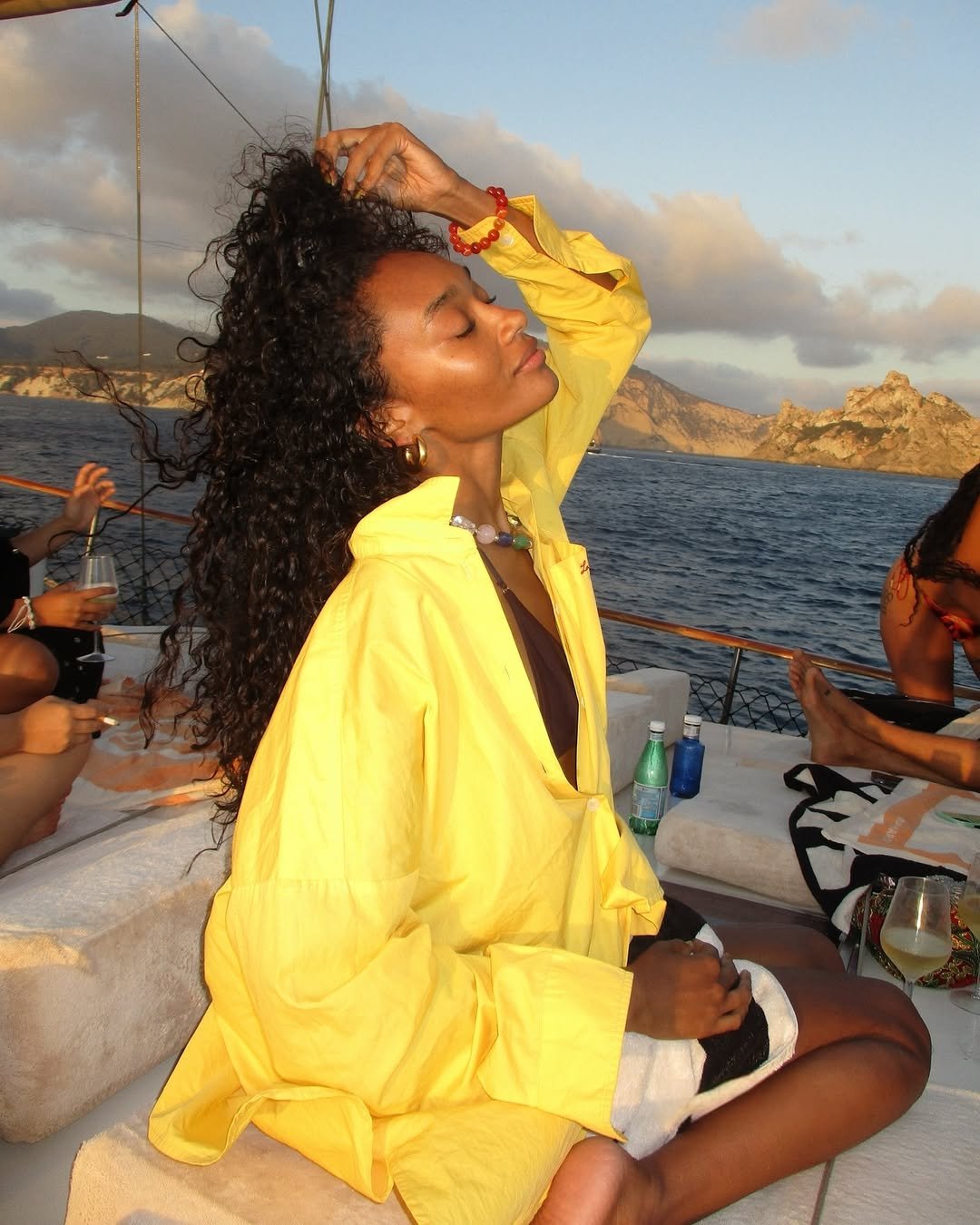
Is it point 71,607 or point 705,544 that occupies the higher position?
point 71,607

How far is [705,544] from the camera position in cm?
3991

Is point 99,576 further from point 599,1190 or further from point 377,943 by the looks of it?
point 599,1190

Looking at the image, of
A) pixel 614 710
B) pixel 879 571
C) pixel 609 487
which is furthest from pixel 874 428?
pixel 614 710

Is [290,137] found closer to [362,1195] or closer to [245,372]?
[245,372]

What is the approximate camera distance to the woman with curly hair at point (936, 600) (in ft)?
10.6

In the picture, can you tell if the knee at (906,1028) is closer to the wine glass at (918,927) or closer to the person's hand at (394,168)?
the wine glass at (918,927)

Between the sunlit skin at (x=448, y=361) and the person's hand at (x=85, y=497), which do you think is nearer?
the sunlit skin at (x=448, y=361)

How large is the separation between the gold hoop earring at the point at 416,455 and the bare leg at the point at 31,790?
1438 millimetres

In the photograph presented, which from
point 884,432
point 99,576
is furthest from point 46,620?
point 884,432

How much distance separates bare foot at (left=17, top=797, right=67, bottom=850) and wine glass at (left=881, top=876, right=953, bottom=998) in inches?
83.6

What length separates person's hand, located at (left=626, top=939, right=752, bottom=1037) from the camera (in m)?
1.41

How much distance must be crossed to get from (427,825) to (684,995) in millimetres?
470

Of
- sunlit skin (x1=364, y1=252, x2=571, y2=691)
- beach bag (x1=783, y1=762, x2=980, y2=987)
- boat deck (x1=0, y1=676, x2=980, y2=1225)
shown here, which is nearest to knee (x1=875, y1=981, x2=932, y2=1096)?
boat deck (x1=0, y1=676, x2=980, y2=1225)

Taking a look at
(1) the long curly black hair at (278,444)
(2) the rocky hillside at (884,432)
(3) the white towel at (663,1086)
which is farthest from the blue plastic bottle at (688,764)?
(2) the rocky hillside at (884,432)
